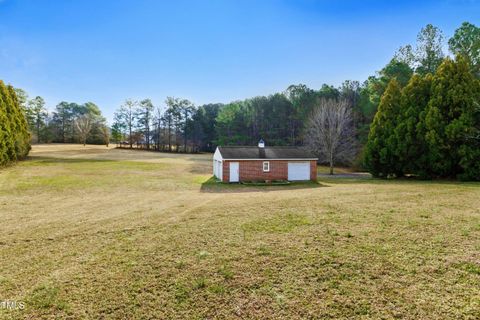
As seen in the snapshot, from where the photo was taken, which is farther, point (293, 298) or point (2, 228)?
point (2, 228)

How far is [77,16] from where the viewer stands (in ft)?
44.4

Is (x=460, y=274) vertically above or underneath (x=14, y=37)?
underneath

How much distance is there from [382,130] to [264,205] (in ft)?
61.9

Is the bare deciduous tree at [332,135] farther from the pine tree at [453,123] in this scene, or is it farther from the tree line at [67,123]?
the tree line at [67,123]

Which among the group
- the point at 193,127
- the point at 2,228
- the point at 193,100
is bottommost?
the point at 2,228

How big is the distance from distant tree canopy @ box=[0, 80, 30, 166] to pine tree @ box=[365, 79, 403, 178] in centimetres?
3541

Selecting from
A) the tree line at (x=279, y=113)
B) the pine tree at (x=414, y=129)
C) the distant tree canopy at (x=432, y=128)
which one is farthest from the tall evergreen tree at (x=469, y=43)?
the pine tree at (x=414, y=129)

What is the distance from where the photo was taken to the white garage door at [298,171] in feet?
72.8

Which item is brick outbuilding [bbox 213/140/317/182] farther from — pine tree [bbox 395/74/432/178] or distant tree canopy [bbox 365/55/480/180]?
pine tree [bbox 395/74/432/178]

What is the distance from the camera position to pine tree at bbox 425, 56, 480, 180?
1819cm

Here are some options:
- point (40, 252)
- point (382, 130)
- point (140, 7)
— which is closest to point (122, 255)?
point (40, 252)

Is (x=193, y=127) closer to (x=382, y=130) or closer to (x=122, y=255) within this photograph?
(x=382, y=130)

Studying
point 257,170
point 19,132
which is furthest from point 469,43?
point 19,132

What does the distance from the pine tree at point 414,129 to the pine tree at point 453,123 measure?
0.75 meters
